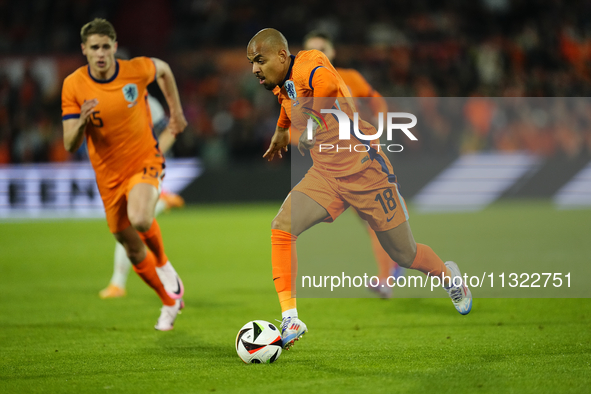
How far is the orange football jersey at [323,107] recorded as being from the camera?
434 centimetres

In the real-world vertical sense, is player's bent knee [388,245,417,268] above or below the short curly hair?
below

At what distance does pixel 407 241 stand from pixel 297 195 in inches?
32.4

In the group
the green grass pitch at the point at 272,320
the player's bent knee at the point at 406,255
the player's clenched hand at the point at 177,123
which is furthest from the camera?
the player's clenched hand at the point at 177,123

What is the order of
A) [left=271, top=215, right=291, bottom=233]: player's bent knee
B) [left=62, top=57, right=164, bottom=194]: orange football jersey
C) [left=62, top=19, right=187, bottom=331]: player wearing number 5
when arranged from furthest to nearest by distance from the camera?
[left=62, top=57, right=164, bottom=194]: orange football jersey
[left=62, top=19, right=187, bottom=331]: player wearing number 5
[left=271, top=215, right=291, bottom=233]: player's bent knee

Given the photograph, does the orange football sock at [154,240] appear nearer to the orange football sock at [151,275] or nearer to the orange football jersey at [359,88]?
the orange football sock at [151,275]

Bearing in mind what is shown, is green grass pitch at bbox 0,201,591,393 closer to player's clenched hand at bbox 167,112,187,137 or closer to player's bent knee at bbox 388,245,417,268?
player's bent knee at bbox 388,245,417,268

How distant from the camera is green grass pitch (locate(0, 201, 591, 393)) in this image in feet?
13.0

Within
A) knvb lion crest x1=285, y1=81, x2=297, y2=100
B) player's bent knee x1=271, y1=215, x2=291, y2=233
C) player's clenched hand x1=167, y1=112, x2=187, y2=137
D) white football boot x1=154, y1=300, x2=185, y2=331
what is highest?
knvb lion crest x1=285, y1=81, x2=297, y2=100

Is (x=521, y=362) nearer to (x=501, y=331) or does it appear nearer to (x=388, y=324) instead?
(x=501, y=331)

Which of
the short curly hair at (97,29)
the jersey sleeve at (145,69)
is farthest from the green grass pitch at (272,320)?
the short curly hair at (97,29)

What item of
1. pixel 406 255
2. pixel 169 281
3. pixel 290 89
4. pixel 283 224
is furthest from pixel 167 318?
pixel 290 89

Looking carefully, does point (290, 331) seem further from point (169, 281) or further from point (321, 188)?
point (169, 281)

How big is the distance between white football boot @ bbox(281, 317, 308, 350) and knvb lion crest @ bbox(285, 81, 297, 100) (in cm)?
144

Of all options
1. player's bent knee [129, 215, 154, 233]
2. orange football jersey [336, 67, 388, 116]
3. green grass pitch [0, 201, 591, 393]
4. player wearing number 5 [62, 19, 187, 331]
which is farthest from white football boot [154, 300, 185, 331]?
orange football jersey [336, 67, 388, 116]
